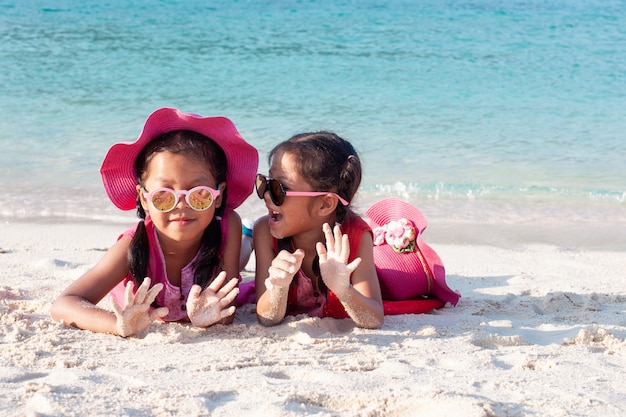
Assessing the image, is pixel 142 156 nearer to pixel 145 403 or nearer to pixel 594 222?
pixel 145 403

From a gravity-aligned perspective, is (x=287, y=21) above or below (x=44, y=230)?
above

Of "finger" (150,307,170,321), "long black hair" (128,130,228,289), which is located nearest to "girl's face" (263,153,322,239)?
"long black hair" (128,130,228,289)

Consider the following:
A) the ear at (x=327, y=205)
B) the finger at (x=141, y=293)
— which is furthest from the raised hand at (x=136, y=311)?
the ear at (x=327, y=205)

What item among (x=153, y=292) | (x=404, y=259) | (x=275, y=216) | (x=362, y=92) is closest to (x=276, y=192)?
(x=275, y=216)

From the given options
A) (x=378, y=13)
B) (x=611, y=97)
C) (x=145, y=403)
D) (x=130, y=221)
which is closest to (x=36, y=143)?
(x=130, y=221)

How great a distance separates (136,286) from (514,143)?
19.5 feet

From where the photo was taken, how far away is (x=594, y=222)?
20.2 feet

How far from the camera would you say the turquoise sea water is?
7098 mm

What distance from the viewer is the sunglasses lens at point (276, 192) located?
3516 millimetres

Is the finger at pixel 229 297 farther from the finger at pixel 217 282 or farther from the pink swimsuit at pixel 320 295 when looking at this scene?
the pink swimsuit at pixel 320 295

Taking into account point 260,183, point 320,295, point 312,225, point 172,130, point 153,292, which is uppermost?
point 172,130

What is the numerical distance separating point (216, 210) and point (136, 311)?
751mm

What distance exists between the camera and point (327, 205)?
3.65m

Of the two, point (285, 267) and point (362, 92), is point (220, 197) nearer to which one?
point (285, 267)
